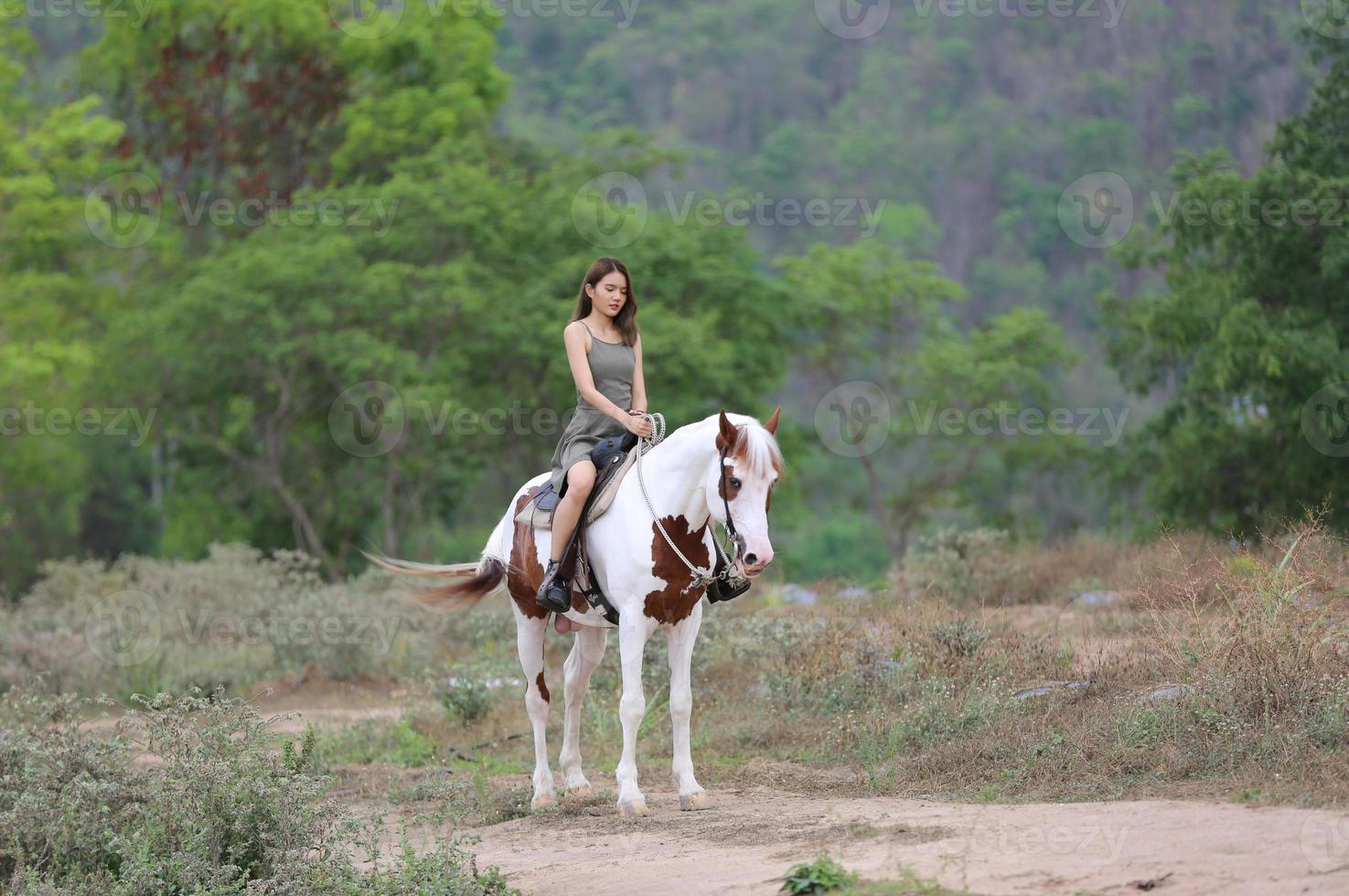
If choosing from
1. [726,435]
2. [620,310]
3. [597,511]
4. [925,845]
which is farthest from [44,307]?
[925,845]

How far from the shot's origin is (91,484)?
128 feet

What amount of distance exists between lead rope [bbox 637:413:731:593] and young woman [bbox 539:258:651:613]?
0.09m

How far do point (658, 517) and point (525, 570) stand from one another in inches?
50.0

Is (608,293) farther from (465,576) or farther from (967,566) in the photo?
(967,566)

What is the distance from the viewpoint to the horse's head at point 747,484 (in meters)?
7.93

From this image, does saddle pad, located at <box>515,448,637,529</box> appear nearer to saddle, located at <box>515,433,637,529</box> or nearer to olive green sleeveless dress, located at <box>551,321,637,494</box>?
saddle, located at <box>515,433,637,529</box>

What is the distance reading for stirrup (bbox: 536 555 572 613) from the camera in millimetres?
8734

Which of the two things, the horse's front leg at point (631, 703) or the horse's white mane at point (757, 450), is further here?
the horse's front leg at point (631, 703)

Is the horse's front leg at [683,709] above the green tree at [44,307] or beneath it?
beneath

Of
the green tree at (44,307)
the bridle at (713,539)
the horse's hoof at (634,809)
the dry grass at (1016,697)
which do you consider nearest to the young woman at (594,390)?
the bridle at (713,539)

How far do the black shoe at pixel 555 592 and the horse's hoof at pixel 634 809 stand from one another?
1.19 metres

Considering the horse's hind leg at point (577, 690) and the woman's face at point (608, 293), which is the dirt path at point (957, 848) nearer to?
the horse's hind leg at point (577, 690)

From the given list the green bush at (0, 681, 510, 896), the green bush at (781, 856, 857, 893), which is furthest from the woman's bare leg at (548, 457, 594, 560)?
the green bush at (781, 856, 857, 893)

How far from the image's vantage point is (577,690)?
9453 mm
